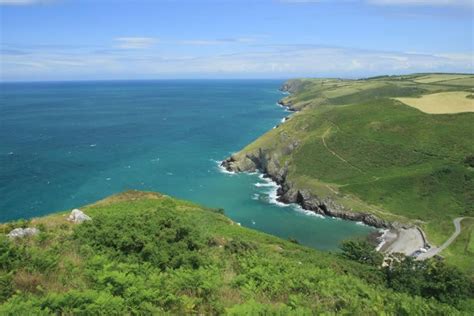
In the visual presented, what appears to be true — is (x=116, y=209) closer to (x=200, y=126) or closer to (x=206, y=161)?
(x=206, y=161)

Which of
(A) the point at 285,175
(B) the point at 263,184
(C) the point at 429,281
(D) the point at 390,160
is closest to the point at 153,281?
(C) the point at 429,281

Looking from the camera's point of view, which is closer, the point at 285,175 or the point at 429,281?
the point at 429,281

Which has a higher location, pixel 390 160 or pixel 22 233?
pixel 22 233

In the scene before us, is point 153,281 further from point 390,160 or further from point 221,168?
point 221,168

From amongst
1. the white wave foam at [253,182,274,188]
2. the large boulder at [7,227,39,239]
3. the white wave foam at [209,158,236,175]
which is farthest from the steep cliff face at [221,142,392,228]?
the large boulder at [7,227,39,239]

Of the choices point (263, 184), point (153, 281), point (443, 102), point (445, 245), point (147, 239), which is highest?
point (443, 102)

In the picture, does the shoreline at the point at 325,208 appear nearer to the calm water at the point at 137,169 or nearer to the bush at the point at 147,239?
the calm water at the point at 137,169

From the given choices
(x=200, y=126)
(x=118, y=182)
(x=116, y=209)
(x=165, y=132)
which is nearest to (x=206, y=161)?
(x=118, y=182)
